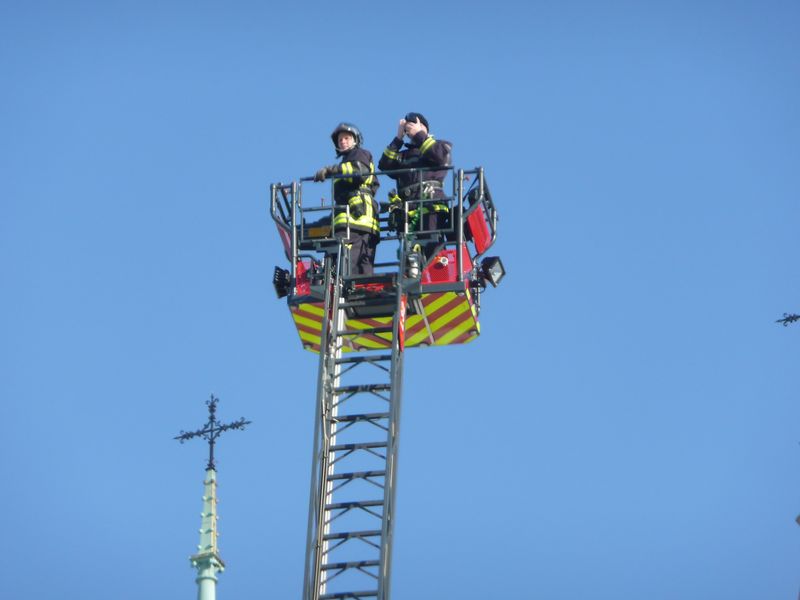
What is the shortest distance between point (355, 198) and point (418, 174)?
968 mm

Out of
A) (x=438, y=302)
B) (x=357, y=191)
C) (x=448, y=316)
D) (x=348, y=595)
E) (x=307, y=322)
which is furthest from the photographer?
(x=357, y=191)

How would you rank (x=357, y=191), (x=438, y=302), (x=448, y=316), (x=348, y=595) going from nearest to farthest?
(x=348, y=595) < (x=438, y=302) < (x=448, y=316) < (x=357, y=191)

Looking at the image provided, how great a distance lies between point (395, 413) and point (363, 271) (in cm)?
291

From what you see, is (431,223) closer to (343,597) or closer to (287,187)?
(287,187)

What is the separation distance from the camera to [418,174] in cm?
2834

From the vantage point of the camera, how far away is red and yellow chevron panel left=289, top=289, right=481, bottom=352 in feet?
90.6

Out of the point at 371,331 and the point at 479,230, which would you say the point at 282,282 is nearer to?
the point at 371,331

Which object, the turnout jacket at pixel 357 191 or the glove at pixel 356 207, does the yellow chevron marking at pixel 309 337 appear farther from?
the glove at pixel 356 207

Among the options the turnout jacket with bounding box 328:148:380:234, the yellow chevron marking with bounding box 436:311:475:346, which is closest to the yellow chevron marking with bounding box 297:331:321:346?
the turnout jacket with bounding box 328:148:380:234

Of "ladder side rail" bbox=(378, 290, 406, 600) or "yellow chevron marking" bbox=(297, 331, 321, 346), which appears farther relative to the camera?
"yellow chevron marking" bbox=(297, 331, 321, 346)

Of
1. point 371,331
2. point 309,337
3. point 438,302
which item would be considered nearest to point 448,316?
point 438,302

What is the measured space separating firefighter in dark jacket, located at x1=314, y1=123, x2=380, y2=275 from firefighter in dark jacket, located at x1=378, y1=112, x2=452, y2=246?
0.31 metres

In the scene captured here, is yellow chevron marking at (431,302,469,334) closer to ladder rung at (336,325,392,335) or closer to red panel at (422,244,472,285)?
red panel at (422,244,472,285)

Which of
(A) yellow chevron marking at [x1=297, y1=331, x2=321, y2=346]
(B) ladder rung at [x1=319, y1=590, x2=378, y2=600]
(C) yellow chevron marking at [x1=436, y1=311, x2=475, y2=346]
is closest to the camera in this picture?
(B) ladder rung at [x1=319, y1=590, x2=378, y2=600]
